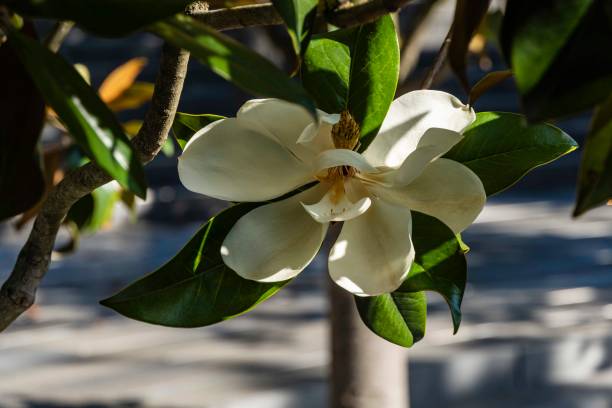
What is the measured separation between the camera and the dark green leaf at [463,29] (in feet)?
1.14

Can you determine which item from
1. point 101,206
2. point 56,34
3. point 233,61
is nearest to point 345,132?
point 233,61

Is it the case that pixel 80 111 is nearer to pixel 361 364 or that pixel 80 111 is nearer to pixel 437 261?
pixel 437 261

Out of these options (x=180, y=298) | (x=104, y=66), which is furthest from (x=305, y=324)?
(x=104, y=66)

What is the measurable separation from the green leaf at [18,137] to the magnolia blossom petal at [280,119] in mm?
94

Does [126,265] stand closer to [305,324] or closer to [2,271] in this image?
[2,271]

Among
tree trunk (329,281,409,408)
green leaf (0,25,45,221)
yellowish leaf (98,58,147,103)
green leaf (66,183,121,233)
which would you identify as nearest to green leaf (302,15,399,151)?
green leaf (0,25,45,221)

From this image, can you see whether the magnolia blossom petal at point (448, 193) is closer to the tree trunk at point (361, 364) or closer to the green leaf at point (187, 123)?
the green leaf at point (187, 123)

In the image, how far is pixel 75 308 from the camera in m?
4.13

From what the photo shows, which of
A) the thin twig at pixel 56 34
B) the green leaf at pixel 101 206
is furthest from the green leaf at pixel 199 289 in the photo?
the green leaf at pixel 101 206

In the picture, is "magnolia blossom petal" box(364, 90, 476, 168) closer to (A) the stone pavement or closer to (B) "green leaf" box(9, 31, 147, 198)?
(B) "green leaf" box(9, 31, 147, 198)

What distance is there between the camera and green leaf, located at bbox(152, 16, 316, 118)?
297 millimetres

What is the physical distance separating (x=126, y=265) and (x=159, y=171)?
87.6 inches

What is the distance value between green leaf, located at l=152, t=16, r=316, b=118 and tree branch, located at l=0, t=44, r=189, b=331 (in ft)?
0.39

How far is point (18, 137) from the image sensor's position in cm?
35
